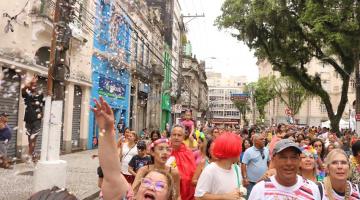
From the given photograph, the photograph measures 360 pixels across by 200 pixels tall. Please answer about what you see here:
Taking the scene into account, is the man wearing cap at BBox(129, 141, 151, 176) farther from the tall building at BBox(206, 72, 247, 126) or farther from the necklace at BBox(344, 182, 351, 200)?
the tall building at BBox(206, 72, 247, 126)

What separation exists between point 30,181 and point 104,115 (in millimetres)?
8100

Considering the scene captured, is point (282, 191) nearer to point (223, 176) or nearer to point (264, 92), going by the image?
point (223, 176)

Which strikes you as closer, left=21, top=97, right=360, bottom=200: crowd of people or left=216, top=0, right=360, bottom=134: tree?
left=21, top=97, right=360, bottom=200: crowd of people

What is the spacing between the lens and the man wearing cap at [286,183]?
3289 millimetres

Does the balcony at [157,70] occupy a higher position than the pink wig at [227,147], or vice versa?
the balcony at [157,70]

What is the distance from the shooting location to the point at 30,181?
33.8 ft

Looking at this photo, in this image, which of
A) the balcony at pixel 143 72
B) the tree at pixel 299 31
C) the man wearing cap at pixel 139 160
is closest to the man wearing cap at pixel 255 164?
the man wearing cap at pixel 139 160

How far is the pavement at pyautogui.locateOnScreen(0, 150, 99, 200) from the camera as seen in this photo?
29.0 ft

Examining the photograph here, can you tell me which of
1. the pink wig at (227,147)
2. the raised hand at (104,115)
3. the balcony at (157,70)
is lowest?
the pink wig at (227,147)

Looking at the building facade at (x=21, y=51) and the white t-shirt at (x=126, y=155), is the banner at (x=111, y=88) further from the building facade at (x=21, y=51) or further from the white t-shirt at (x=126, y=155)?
the white t-shirt at (x=126, y=155)

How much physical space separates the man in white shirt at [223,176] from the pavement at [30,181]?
417 cm

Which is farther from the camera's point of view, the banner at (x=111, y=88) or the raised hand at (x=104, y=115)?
the banner at (x=111, y=88)

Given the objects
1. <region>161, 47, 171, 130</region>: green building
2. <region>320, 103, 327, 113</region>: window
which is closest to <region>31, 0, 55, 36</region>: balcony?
<region>161, 47, 171, 130</region>: green building

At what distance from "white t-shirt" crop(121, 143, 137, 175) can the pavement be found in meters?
1.07
